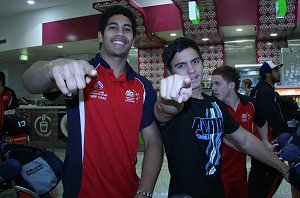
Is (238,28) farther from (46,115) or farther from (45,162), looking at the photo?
(45,162)

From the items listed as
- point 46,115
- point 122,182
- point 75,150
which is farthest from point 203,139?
point 46,115

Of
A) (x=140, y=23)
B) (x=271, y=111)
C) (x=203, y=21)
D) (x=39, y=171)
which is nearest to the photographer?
(x=39, y=171)

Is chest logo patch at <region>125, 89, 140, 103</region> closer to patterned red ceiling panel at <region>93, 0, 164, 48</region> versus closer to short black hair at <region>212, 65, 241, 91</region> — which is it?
short black hair at <region>212, 65, 241, 91</region>

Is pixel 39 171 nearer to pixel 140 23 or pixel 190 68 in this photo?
pixel 190 68

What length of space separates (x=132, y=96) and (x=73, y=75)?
80cm

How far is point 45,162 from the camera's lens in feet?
6.97

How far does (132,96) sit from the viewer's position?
67.1 inches

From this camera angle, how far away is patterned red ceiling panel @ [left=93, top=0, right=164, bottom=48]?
22.8ft

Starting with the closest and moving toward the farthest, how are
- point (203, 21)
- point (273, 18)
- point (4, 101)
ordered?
point (4, 101)
point (273, 18)
point (203, 21)

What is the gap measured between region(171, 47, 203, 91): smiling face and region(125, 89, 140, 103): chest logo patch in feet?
0.81

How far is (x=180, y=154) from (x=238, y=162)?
102 cm

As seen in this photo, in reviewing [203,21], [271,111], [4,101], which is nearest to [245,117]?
[271,111]

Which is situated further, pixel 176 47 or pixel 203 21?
pixel 203 21

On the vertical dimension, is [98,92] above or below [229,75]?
below
